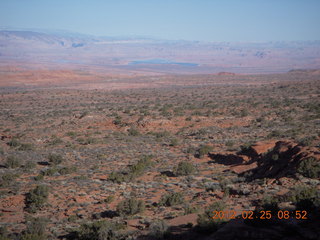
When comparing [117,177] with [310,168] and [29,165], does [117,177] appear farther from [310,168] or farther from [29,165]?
[310,168]

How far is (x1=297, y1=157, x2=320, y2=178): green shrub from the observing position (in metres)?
9.16

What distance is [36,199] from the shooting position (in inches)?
376

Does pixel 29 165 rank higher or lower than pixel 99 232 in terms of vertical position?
lower

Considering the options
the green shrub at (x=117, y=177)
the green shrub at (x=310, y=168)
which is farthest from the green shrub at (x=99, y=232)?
the green shrub at (x=310, y=168)

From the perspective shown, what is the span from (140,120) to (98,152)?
8473 mm

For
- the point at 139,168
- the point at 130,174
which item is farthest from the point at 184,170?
the point at 130,174

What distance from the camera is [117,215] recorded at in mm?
8555

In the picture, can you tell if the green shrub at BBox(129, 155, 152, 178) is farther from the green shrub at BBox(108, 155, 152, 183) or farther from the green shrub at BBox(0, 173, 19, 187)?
the green shrub at BBox(0, 173, 19, 187)

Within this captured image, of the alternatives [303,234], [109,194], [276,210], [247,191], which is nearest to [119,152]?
[109,194]

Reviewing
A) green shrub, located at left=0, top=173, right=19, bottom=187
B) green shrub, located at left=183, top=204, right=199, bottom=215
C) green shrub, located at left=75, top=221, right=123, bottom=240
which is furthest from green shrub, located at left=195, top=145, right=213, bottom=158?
green shrub, located at left=75, top=221, right=123, bottom=240

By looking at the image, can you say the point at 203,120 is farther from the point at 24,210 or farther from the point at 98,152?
the point at 24,210

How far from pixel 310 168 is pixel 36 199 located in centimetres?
824

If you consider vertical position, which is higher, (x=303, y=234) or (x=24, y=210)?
(x=303, y=234)

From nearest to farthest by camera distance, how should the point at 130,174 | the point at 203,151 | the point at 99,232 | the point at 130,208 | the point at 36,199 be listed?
the point at 99,232, the point at 130,208, the point at 36,199, the point at 130,174, the point at 203,151
